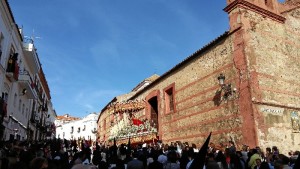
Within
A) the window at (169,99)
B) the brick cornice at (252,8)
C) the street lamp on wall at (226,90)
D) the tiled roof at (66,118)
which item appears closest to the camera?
the street lamp on wall at (226,90)

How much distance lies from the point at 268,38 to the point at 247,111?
4220 millimetres

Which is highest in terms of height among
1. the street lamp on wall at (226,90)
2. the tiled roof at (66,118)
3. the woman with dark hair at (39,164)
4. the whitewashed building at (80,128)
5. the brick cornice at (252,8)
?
the tiled roof at (66,118)

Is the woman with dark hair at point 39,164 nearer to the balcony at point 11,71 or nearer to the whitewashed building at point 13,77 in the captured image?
the whitewashed building at point 13,77

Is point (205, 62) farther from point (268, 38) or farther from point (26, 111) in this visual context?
point (26, 111)

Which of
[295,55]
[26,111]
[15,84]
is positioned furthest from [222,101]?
[26,111]

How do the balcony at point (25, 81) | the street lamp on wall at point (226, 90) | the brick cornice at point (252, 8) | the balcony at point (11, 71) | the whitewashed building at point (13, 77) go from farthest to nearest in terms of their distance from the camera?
1. the balcony at point (25, 81)
2. the balcony at point (11, 71)
3. the whitewashed building at point (13, 77)
4. the brick cornice at point (252, 8)
5. the street lamp on wall at point (226, 90)

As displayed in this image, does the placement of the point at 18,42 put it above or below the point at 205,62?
above

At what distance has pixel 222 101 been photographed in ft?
44.5

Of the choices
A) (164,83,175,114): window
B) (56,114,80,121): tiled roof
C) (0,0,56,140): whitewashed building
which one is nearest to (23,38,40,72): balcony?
(0,0,56,140): whitewashed building

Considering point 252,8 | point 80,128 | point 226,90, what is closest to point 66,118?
point 80,128

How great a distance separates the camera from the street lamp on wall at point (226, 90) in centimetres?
1299

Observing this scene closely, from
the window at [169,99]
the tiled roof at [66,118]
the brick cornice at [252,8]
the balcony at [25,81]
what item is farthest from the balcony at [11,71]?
the tiled roof at [66,118]

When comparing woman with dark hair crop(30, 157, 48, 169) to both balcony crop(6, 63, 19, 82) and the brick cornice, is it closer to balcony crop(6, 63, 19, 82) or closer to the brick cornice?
the brick cornice

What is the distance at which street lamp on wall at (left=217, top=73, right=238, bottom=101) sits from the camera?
1299cm
